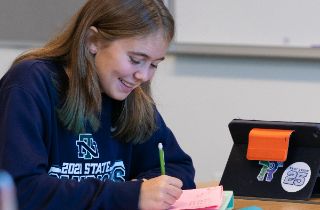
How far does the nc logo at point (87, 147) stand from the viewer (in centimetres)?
146

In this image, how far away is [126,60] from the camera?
1.41 m

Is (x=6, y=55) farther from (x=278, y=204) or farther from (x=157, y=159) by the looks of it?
(x=278, y=204)

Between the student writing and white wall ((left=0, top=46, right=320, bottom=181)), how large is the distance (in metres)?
1.24

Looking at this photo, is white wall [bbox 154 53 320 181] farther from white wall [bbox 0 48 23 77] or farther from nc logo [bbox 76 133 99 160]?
nc logo [bbox 76 133 99 160]

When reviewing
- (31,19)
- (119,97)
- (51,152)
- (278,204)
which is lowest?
(278,204)

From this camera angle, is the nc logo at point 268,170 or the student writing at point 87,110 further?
the nc logo at point 268,170

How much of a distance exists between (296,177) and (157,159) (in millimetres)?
383

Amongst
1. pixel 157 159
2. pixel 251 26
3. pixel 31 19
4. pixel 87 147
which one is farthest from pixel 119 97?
pixel 31 19

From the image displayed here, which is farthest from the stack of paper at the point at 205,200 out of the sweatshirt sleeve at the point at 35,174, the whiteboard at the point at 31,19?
the whiteboard at the point at 31,19

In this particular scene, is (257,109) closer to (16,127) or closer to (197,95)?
(197,95)

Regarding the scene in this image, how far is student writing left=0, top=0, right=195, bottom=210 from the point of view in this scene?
1289 mm

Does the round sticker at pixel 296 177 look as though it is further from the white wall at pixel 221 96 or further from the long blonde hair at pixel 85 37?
the white wall at pixel 221 96

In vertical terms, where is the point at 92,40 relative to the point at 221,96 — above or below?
above

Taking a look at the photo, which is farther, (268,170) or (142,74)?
(268,170)
